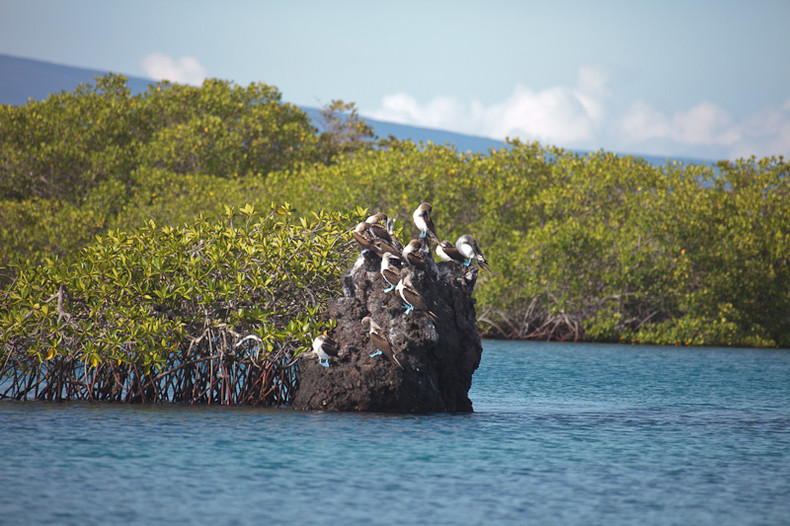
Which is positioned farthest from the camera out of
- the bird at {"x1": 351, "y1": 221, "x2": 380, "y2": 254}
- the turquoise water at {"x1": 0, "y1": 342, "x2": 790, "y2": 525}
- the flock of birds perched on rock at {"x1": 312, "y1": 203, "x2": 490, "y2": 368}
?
the bird at {"x1": 351, "y1": 221, "x2": 380, "y2": 254}

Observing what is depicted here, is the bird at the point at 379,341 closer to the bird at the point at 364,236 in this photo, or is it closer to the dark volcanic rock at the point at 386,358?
the dark volcanic rock at the point at 386,358

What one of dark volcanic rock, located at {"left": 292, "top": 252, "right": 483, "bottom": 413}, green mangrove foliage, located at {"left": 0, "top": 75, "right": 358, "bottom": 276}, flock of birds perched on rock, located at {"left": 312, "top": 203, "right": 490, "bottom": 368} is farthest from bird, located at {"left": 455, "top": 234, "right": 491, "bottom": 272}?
green mangrove foliage, located at {"left": 0, "top": 75, "right": 358, "bottom": 276}

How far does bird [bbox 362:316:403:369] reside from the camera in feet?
47.8

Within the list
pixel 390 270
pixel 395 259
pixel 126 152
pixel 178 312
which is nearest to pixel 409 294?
pixel 390 270

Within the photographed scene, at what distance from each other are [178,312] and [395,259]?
3743 mm

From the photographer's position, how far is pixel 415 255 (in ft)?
49.3

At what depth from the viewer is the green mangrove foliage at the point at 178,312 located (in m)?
Answer: 15.2

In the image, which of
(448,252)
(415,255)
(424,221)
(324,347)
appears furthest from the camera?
(448,252)

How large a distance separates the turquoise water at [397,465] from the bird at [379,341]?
37.6 inches

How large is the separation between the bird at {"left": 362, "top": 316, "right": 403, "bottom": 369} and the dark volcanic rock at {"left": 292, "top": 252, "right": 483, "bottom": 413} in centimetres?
16

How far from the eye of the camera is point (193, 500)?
9711mm

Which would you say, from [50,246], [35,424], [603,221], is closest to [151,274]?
[35,424]

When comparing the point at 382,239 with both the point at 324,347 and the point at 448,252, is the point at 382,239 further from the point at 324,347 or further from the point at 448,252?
the point at 324,347

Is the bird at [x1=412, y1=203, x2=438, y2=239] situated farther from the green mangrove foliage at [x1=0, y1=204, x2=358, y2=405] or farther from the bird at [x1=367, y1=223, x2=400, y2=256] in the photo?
the green mangrove foliage at [x1=0, y1=204, x2=358, y2=405]
